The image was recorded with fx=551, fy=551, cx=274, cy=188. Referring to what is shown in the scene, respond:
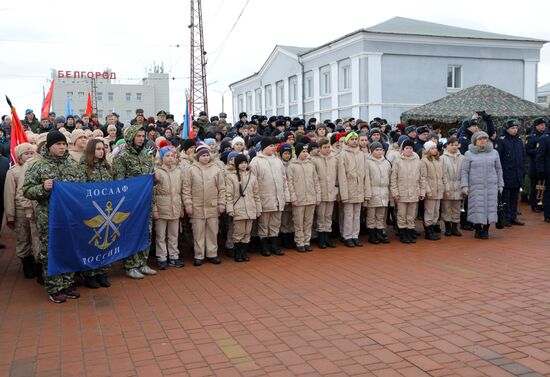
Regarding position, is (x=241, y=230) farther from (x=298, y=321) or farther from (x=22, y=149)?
(x=22, y=149)

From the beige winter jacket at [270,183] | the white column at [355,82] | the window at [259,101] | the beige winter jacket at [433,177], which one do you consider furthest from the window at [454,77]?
the beige winter jacket at [270,183]

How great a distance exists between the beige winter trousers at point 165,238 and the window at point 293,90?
3202 cm

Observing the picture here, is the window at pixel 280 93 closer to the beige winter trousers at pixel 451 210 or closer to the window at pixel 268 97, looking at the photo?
the window at pixel 268 97

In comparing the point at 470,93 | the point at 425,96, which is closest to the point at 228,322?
the point at 470,93

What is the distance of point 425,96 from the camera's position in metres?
32.4

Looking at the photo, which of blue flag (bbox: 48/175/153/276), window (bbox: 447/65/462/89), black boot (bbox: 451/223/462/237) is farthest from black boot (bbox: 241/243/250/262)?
window (bbox: 447/65/462/89)

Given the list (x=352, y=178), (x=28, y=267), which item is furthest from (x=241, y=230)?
(x=28, y=267)

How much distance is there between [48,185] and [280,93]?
3708cm

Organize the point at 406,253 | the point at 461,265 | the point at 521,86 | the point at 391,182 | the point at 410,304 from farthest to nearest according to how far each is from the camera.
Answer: the point at 521,86 → the point at 391,182 → the point at 406,253 → the point at 461,265 → the point at 410,304

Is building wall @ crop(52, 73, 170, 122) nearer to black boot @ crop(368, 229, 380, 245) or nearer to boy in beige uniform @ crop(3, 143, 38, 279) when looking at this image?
black boot @ crop(368, 229, 380, 245)

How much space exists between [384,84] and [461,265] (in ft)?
79.3

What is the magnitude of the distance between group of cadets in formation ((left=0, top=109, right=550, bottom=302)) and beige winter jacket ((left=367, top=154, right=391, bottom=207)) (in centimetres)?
2

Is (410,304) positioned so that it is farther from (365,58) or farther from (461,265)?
(365,58)

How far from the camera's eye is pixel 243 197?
29.2ft
